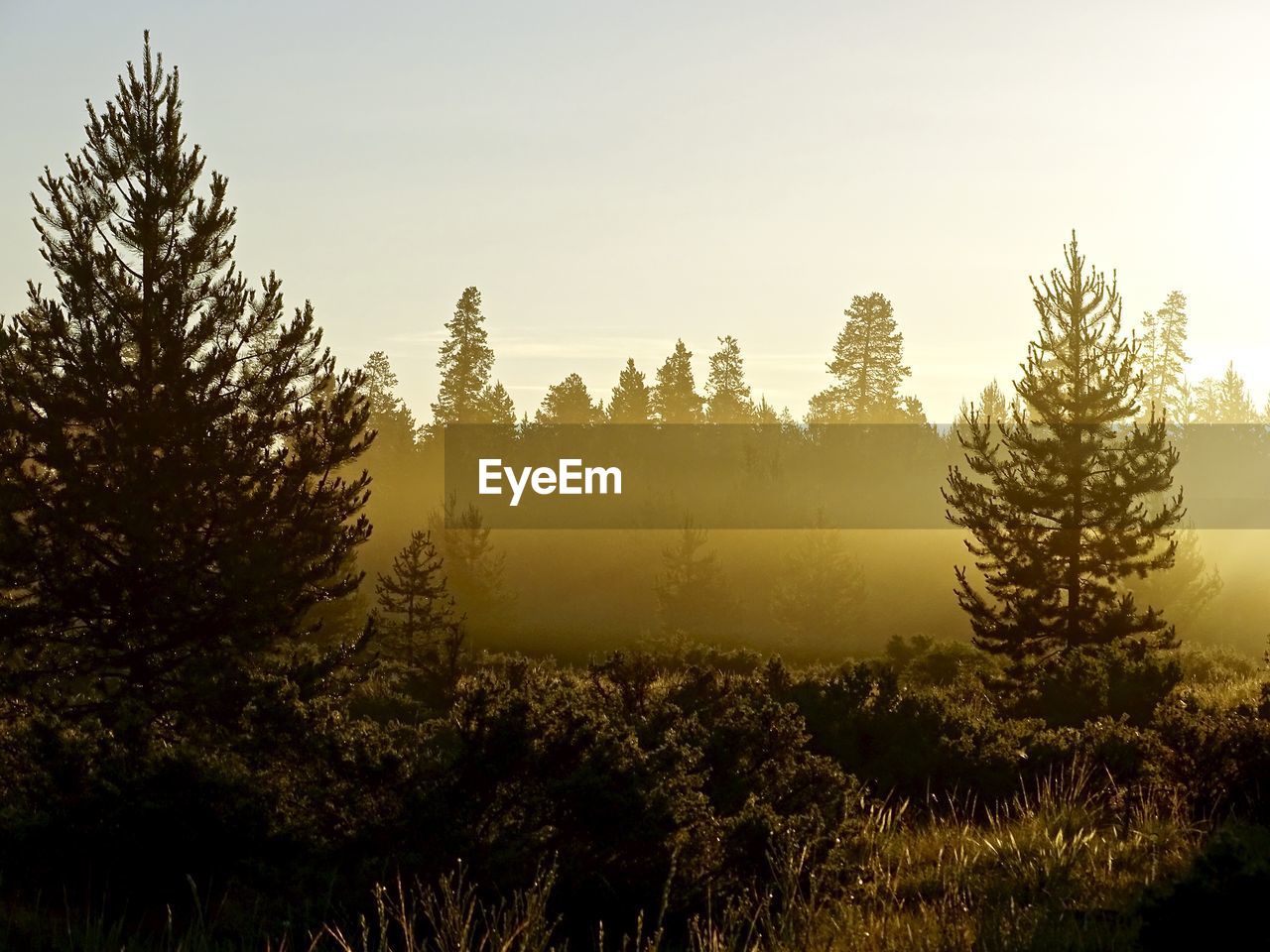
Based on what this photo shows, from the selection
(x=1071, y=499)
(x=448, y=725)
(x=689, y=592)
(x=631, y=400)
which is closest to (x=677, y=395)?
(x=631, y=400)

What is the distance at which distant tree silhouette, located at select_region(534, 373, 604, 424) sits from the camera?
95.4m

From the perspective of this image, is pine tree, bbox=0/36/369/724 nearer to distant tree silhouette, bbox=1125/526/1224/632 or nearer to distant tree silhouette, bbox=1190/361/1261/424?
distant tree silhouette, bbox=1125/526/1224/632

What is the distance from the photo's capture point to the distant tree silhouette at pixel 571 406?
95438mm

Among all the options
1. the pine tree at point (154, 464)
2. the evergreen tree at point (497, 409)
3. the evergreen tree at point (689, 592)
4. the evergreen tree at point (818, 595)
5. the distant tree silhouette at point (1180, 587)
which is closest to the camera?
the pine tree at point (154, 464)

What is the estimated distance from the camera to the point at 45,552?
51.9 feet

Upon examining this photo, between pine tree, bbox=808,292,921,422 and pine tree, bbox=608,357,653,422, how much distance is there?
16217 millimetres

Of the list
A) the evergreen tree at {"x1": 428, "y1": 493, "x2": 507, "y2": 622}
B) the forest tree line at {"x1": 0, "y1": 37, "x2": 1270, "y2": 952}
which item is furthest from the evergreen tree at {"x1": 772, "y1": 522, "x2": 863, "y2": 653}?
the forest tree line at {"x1": 0, "y1": 37, "x2": 1270, "y2": 952}

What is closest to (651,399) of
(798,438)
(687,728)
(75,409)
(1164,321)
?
(798,438)

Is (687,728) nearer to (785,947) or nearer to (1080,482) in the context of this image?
(785,947)

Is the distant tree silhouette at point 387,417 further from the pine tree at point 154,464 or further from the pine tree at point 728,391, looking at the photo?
the pine tree at point 154,464

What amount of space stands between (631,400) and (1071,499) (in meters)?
71.2

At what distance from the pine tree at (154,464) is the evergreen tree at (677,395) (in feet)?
261

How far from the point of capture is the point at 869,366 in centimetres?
8838

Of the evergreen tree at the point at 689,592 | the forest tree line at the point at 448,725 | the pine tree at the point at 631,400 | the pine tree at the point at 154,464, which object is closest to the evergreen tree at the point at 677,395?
the pine tree at the point at 631,400
